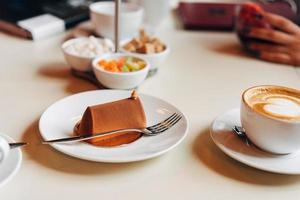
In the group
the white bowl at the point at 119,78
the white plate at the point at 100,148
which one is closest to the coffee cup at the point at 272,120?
the white plate at the point at 100,148

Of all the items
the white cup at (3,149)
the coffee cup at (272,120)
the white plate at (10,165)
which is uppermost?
the coffee cup at (272,120)

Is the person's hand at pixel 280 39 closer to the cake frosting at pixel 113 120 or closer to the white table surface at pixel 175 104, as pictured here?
the white table surface at pixel 175 104

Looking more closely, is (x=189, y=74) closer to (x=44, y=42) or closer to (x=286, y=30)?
(x=286, y=30)

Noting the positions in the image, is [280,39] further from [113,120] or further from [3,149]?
[3,149]

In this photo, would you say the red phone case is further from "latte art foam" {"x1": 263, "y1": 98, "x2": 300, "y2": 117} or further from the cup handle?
the cup handle

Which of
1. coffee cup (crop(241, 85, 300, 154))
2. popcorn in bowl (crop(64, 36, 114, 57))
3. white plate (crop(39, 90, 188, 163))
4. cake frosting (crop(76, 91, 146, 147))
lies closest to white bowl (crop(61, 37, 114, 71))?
popcorn in bowl (crop(64, 36, 114, 57))

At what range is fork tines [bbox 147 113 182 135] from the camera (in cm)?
72

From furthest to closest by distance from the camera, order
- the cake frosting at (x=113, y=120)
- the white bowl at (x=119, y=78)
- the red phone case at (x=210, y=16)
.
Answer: the red phone case at (x=210, y=16) < the white bowl at (x=119, y=78) < the cake frosting at (x=113, y=120)

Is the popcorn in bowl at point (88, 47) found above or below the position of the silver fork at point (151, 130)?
above

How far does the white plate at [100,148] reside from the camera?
0.64 m

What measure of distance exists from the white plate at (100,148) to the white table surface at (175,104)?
0.02 meters

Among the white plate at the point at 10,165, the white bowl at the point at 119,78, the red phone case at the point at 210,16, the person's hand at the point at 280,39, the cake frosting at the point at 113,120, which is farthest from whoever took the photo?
the red phone case at the point at 210,16

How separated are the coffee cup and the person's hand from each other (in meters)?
0.41

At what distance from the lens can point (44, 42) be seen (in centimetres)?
116
